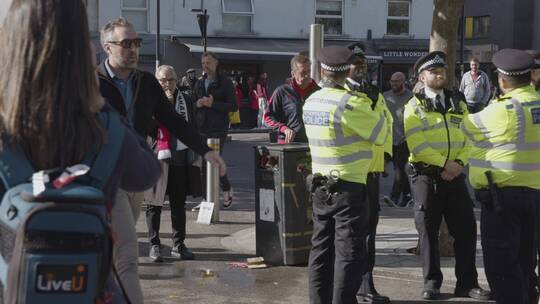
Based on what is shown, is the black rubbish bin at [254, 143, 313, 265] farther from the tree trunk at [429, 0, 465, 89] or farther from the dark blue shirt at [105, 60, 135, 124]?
the dark blue shirt at [105, 60, 135, 124]

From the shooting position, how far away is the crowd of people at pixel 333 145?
8.18 feet

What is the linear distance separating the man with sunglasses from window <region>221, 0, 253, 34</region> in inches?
983

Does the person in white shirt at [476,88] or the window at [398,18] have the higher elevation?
the window at [398,18]

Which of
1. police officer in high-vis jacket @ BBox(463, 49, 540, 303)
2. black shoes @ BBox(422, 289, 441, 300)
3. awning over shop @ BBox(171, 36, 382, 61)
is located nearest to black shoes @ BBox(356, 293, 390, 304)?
black shoes @ BBox(422, 289, 441, 300)

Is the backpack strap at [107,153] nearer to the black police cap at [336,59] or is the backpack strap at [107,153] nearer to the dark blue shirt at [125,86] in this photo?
the dark blue shirt at [125,86]

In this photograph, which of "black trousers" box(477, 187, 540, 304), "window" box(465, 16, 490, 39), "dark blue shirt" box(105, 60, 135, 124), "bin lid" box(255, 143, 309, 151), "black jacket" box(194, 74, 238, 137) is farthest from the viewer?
"window" box(465, 16, 490, 39)

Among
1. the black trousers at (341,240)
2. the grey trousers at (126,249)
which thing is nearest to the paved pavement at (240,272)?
the black trousers at (341,240)

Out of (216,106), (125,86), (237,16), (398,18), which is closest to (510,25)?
(398,18)

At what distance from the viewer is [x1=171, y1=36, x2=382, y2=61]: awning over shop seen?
94.9ft

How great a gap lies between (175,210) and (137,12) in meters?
22.1

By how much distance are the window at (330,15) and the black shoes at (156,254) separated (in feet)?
78.5

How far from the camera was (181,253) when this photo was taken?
8.12 m

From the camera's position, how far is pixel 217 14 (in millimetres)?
29875

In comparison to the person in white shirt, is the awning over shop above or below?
above
